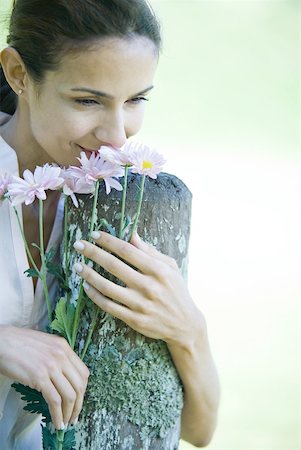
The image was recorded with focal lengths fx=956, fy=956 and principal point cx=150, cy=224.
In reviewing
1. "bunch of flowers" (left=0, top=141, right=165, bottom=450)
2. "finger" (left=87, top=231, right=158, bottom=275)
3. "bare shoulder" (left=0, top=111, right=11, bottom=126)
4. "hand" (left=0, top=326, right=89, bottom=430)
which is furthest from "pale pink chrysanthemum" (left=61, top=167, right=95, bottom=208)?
"bare shoulder" (left=0, top=111, right=11, bottom=126)

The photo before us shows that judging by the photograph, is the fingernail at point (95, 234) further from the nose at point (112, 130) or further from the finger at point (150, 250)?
the nose at point (112, 130)

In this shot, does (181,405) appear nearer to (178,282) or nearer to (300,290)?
(178,282)

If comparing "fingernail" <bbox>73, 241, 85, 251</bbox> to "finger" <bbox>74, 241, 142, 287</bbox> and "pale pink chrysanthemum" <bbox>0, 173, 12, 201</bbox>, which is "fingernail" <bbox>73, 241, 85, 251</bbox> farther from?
"pale pink chrysanthemum" <bbox>0, 173, 12, 201</bbox>

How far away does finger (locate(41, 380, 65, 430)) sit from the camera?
2.19 metres

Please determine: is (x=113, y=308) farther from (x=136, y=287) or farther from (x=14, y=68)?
(x=14, y=68)

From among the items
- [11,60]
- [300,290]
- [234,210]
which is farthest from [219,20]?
[11,60]

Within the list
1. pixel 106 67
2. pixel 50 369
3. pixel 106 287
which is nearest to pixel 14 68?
pixel 106 67

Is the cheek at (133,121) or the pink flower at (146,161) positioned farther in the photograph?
the cheek at (133,121)

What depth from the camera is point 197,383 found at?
2.38 m

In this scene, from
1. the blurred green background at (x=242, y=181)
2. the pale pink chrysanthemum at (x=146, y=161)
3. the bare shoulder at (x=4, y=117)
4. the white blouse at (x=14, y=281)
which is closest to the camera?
the pale pink chrysanthemum at (x=146, y=161)

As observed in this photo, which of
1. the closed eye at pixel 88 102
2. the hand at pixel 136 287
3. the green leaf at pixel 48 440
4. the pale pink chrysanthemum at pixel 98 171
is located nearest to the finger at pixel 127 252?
the hand at pixel 136 287

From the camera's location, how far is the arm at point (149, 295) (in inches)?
86.9

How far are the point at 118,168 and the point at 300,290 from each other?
6.62 meters

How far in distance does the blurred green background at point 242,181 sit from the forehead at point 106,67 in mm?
4453
